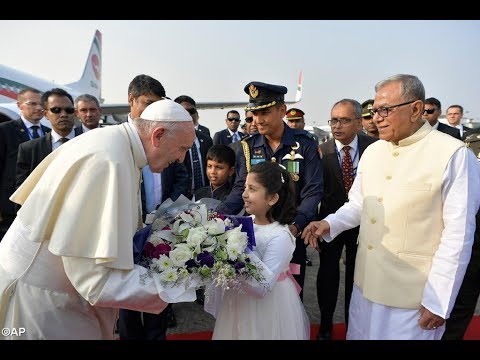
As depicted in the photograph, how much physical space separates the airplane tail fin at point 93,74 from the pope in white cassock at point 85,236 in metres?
25.2

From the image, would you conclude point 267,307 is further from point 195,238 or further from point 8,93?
point 8,93

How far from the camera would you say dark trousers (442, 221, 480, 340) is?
3385 millimetres

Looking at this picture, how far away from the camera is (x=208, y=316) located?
4332mm

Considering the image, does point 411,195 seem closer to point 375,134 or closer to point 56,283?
point 56,283

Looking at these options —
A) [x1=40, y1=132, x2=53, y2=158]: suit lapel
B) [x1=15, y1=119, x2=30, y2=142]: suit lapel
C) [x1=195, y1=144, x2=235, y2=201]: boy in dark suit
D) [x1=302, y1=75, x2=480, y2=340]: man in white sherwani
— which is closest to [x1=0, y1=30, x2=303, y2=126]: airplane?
[x1=15, y1=119, x2=30, y2=142]: suit lapel

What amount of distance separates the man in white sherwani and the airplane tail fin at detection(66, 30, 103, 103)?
25569mm

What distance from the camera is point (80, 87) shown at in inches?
977

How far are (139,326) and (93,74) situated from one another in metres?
27.8

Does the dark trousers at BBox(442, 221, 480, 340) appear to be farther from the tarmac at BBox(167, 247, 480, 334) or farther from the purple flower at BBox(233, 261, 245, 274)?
the purple flower at BBox(233, 261, 245, 274)

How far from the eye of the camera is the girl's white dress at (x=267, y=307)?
2420mm

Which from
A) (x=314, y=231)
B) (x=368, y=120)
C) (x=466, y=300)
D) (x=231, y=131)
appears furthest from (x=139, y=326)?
(x=231, y=131)
